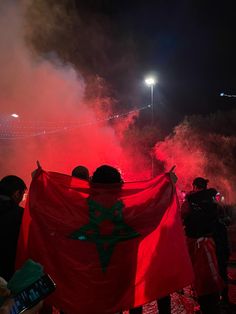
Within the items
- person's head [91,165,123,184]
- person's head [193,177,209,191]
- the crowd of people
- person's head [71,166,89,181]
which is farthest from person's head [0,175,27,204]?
person's head [193,177,209,191]

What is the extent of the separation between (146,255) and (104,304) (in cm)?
66

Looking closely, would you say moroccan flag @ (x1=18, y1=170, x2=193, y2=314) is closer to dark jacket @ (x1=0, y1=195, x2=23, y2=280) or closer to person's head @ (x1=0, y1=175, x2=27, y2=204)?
dark jacket @ (x1=0, y1=195, x2=23, y2=280)

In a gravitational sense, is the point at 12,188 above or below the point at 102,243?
above

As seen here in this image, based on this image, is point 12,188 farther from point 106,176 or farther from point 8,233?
point 106,176

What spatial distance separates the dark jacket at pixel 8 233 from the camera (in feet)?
9.79

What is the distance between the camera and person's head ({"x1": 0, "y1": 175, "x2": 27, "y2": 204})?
3178mm

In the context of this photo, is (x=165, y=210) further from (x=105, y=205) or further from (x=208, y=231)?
(x=208, y=231)

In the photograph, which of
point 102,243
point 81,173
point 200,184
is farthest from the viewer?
point 200,184

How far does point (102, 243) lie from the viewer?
334 cm

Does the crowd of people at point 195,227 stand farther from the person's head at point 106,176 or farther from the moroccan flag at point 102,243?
the moroccan flag at point 102,243

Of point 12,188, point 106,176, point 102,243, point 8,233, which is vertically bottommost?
point 102,243

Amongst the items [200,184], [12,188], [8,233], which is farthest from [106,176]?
[200,184]

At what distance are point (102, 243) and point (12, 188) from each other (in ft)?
3.57

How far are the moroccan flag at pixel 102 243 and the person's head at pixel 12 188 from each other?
0.18 metres
